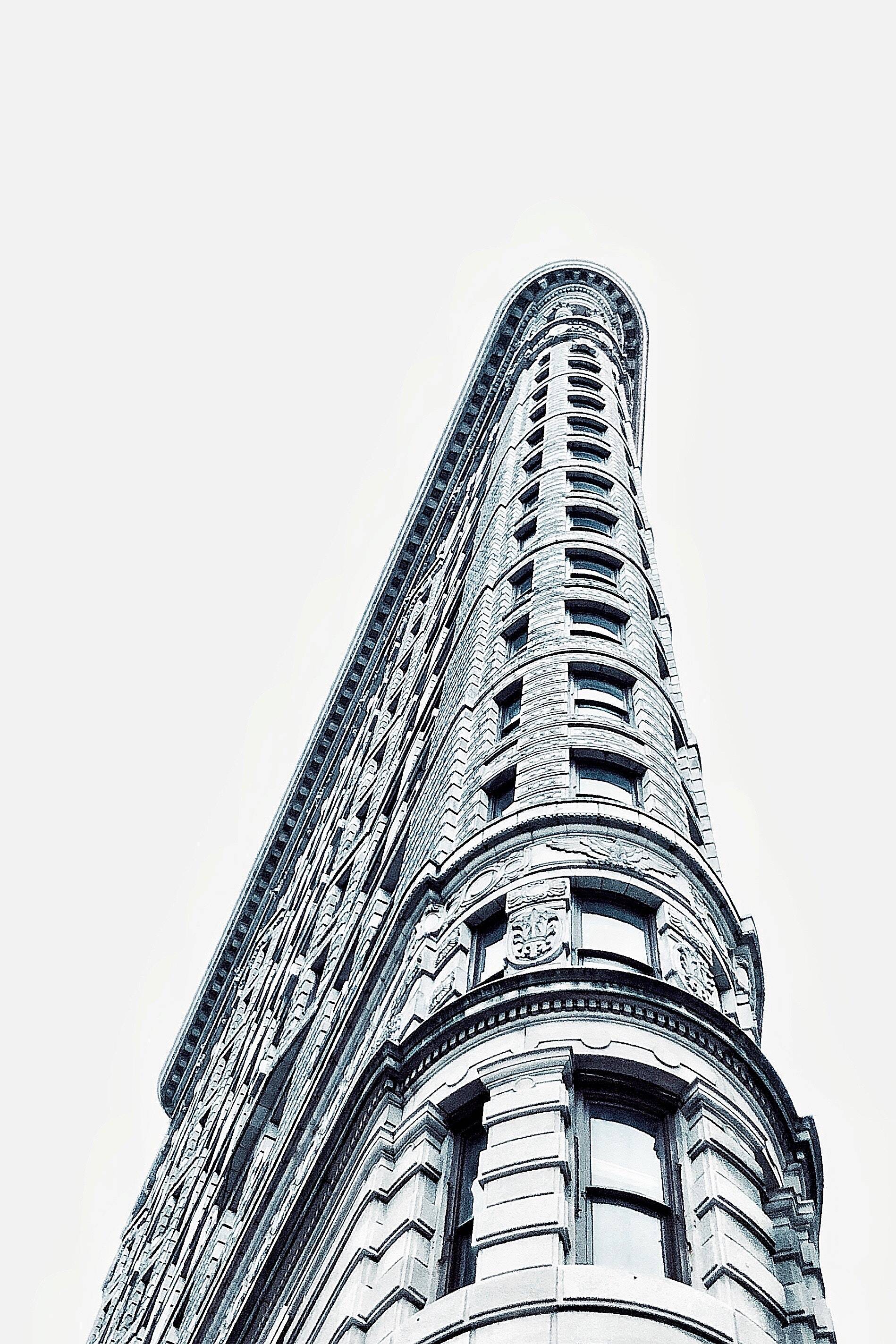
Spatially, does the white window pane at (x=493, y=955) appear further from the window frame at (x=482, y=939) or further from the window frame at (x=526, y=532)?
the window frame at (x=526, y=532)

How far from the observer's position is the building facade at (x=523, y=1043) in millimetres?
18141

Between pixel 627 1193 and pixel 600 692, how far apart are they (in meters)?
18.5

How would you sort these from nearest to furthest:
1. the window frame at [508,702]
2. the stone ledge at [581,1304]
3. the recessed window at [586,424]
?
the stone ledge at [581,1304] → the window frame at [508,702] → the recessed window at [586,424]

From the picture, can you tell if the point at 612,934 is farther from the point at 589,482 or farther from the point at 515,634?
the point at 589,482

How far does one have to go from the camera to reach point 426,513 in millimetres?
87562

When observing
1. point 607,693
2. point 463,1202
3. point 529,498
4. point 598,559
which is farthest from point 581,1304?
point 529,498

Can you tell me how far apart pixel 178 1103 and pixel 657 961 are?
201 feet

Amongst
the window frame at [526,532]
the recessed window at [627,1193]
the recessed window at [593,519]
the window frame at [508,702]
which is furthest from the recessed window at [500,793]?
the recessed window at [593,519]

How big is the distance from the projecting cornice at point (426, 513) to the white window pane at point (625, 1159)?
6242cm

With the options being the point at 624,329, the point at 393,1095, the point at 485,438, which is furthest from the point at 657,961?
the point at 624,329

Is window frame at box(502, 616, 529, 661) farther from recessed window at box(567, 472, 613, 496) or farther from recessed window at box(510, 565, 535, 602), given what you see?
recessed window at box(567, 472, 613, 496)

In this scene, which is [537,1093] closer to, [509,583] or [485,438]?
[509,583]

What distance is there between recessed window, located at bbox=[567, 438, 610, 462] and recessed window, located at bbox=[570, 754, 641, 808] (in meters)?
26.1

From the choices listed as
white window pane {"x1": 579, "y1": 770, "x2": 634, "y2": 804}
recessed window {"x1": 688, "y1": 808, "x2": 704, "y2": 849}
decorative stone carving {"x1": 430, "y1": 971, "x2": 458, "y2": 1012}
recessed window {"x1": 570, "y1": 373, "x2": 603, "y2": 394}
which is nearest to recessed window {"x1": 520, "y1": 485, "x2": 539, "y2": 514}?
recessed window {"x1": 570, "y1": 373, "x2": 603, "y2": 394}
